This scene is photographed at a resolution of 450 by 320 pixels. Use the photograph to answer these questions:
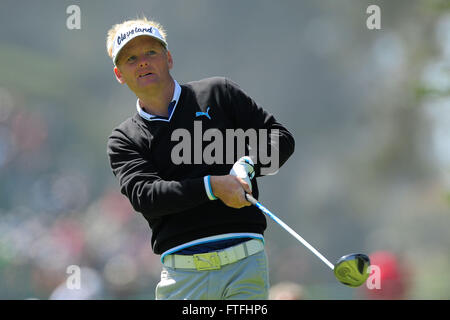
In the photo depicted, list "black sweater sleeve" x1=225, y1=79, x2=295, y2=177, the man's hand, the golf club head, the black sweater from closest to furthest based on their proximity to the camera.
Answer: the golf club head, the man's hand, the black sweater, "black sweater sleeve" x1=225, y1=79, x2=295, y2=177

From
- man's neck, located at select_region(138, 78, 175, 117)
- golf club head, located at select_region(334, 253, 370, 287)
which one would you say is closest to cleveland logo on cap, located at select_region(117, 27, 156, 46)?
man's neck, located at select_region(138, 78, 175, 117)

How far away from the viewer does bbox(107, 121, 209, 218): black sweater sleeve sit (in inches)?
123

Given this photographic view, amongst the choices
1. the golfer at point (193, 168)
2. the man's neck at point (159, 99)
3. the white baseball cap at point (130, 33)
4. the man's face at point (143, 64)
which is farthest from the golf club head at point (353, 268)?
the white baseball cap at point (130, 33)

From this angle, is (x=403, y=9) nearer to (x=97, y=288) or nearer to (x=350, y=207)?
(x=350, y=207)

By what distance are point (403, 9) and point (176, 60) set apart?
508 cm

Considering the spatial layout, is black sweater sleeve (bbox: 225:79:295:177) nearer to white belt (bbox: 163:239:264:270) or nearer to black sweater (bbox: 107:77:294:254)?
black sweater (bbox: 107:77:294:254)

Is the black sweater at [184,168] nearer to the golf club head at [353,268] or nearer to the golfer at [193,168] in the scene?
the golfer at [193,168]

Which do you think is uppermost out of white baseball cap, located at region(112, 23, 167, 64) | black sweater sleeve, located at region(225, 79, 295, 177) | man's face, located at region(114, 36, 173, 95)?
white baseball cap, located at region(112, 23, 167, 64)

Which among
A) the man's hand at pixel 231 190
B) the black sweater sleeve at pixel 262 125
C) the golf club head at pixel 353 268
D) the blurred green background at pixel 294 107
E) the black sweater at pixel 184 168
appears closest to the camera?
the golf club head at pixel 353 268

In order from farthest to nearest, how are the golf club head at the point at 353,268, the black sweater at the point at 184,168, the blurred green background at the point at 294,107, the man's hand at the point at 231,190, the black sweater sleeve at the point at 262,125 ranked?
1. the blurred green background at the point at 294,107
2. the black sweater sleeve at the point at 262,125
3. the black sweater at the point at 184,168
4. the man's hand at the point at 231,190
5. the golf club head at the point at 353,268

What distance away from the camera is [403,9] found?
1448 centimetres

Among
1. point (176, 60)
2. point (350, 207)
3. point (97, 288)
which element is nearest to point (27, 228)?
point (97, 288)

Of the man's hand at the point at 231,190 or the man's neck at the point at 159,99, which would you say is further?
the man's neck at the point at 159,99

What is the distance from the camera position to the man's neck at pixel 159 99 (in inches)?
137
